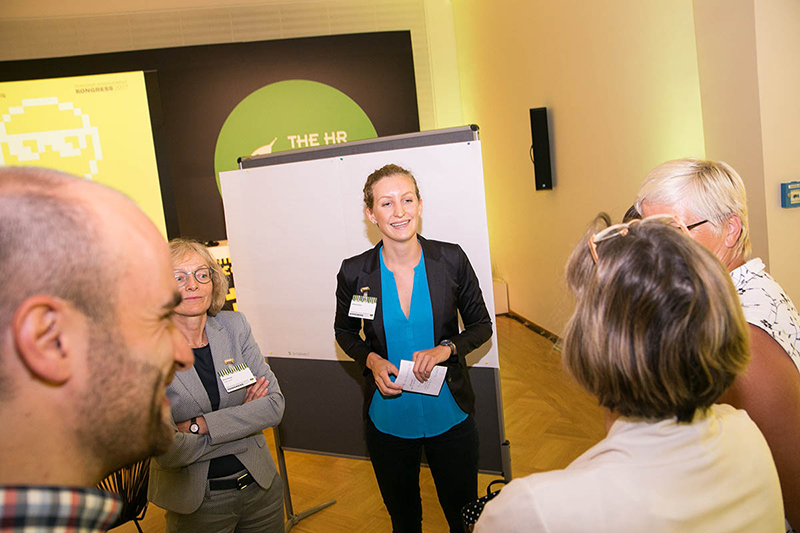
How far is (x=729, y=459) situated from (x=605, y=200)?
3.93 meters

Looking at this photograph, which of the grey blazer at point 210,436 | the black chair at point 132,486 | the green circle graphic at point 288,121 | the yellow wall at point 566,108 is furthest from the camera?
the green circle graphic at point 288,121

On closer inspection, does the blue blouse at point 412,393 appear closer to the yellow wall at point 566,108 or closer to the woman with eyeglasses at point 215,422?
the woman with eyeglasses at point 215,422

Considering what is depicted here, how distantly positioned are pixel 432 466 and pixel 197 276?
4.14 ft

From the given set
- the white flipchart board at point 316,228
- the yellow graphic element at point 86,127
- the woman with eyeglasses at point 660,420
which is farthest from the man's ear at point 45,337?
the yellow graphic element at point 86,127

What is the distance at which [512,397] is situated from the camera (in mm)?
4566

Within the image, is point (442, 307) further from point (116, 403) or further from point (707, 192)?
point (116, 403)

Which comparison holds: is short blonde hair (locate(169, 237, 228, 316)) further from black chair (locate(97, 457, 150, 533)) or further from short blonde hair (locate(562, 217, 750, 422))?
short blonde hair (locate(562, 217, 750, 422))

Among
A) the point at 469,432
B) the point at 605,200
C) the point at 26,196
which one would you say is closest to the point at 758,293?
the point at 469,432

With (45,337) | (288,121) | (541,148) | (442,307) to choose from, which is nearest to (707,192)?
(442,307)

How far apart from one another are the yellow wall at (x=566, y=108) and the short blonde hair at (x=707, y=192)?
56cm

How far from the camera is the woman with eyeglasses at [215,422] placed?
6.02 feet

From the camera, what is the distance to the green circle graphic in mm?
6340

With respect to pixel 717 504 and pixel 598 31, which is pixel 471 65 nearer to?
pixel 598 31

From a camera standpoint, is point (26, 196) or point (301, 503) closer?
point (26, 196)
